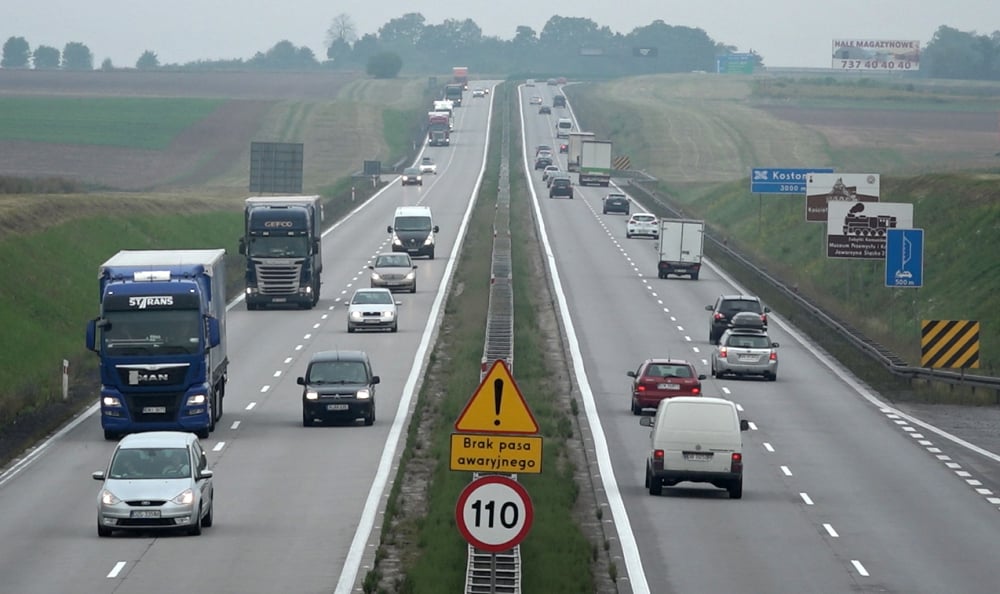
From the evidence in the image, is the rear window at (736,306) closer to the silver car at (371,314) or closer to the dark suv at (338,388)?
the silver car at (371,314)

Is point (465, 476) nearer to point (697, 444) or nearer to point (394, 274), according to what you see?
point (697, 444)

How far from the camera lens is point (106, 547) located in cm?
2497

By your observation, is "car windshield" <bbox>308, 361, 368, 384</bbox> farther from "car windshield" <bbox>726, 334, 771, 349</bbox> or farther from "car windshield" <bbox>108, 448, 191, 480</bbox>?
"car windshield" <bbox>726, 334, 771, 349</bbox>

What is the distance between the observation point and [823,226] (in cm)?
8488

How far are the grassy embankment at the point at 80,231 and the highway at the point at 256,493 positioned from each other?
6.99 feet

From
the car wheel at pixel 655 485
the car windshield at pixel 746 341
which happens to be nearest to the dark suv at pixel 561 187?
the car windshield at pixel 746 341

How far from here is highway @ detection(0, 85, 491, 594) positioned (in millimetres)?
22891

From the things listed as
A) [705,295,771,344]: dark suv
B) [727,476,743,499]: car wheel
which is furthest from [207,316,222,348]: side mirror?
[705,295,771,344]: dark suv

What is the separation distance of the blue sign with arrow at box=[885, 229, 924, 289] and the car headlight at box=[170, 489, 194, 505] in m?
31.3

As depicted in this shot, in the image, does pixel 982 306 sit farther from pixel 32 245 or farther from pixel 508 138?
pixel 508 138

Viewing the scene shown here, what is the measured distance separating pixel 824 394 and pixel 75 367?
19204 millimetres

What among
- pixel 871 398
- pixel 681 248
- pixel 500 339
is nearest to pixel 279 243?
pixel 500 339

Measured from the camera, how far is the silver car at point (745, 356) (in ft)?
156

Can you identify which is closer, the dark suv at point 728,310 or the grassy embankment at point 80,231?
the grassy embankment at point 80,231
